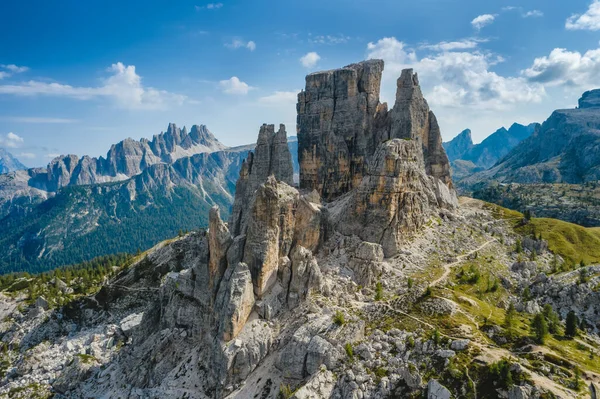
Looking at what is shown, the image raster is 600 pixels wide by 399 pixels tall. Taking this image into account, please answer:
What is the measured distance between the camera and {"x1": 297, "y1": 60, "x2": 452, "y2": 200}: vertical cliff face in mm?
107438

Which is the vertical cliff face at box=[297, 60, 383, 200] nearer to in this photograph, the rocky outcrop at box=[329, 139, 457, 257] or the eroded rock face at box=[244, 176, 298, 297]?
the rocky outcrop at box=[329, 139, 457, 257]

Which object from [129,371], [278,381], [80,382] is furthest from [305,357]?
[80,382]

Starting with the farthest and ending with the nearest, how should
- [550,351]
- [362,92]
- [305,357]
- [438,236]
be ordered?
[362,92] < [438,236] < [305,357] < [550,351]

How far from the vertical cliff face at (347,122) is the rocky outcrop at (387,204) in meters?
26.4

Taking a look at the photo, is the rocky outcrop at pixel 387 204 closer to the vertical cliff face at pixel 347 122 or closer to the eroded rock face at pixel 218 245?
the eroded rock face at pixel 218 245

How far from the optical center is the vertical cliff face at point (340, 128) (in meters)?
109

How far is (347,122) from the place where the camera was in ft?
362

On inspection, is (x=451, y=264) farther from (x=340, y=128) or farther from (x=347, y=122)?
(x=347, y=122)

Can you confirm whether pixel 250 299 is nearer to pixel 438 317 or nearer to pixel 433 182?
pixel 438 317

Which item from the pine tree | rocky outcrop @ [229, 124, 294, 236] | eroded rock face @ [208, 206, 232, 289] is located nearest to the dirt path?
the pine tree

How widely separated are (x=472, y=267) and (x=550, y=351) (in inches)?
1131

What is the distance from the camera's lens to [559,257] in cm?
9788

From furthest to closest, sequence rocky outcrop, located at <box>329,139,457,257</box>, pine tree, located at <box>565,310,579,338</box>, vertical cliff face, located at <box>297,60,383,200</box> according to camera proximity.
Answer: vertical cliff face, located at <box>297,60,383,200</box>, rocky outcrop, located at <box>329,139,457,257</box>, pine tree, located at <box>565,310,579,338</box>

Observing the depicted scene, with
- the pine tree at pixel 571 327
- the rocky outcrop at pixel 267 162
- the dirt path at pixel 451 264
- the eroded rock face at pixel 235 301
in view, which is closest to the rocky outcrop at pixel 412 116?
the rocky outcrop at pixel 267 162
